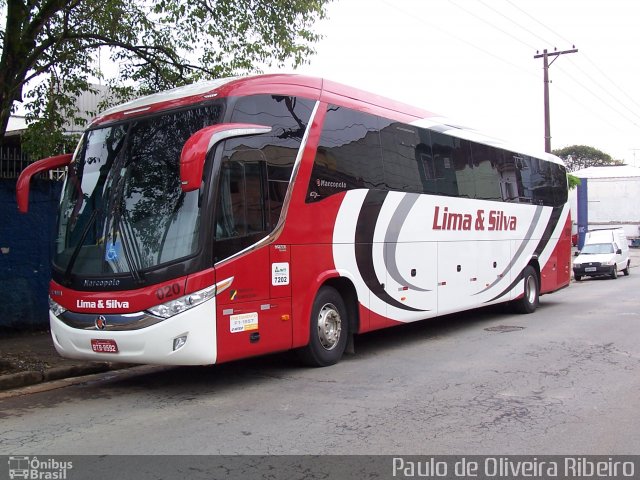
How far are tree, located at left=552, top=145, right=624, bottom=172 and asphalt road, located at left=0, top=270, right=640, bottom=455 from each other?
69.4 m

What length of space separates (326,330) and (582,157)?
241 ft

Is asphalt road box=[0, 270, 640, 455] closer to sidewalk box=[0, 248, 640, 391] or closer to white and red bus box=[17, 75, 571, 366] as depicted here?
sidewalk box=[0, 248, 640, 391]

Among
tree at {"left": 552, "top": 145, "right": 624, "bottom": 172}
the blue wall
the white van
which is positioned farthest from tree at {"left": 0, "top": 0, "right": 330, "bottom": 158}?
tree at {"left": 552, "top": 145, "right": 624, "bottom": 172}

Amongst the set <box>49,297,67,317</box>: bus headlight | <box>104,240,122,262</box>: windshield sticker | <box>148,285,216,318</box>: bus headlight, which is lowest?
<box>49,297,67,317</box>: bus headlight

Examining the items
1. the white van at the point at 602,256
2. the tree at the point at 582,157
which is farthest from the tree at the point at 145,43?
→ the tree at the point at 582,157

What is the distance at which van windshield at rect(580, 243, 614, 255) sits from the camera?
27.2 m

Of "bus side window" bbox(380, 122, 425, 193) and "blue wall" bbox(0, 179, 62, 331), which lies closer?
"bus side window" bbox(380, 122, 425, 193)

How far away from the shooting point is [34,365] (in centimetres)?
837
